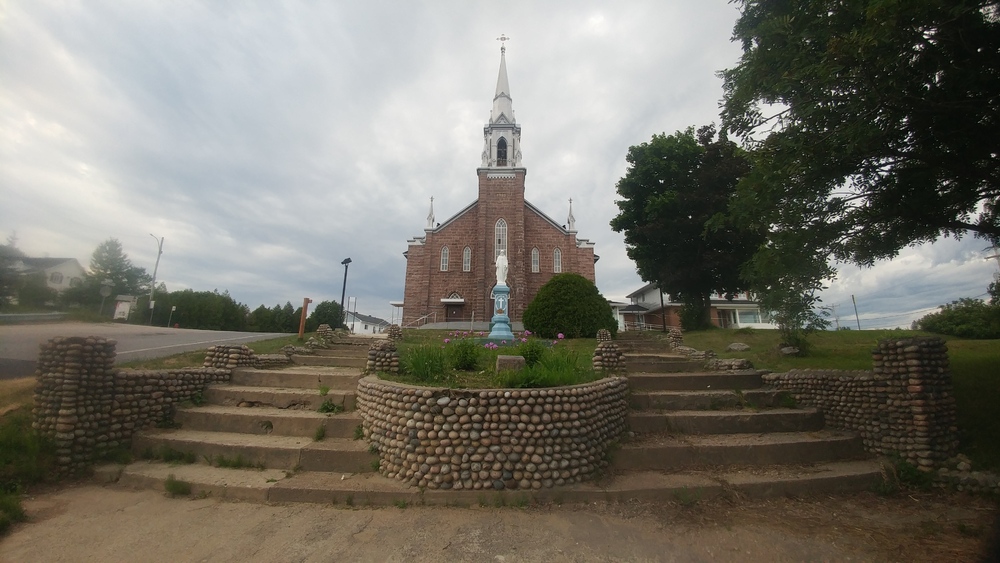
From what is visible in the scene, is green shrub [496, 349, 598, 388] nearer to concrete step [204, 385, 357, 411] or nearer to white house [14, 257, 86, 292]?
concrete step [204, 385, 357, 411]

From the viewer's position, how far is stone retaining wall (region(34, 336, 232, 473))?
4.98 m

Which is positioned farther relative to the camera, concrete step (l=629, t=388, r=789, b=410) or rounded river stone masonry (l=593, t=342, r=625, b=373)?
rounded river stone masonry (l=593, t=342, r=625, b=373)

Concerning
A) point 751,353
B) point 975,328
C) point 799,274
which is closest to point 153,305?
point 799,274

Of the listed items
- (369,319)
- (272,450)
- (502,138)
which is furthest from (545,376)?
(369,319)

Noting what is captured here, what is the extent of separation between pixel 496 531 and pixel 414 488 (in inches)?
47.3

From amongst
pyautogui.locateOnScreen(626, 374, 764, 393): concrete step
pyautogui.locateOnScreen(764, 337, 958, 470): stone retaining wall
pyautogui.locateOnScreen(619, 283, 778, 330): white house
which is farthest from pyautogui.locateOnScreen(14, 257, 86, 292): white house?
pyautogui.locateOnScreen(619, 283, 778, 330): white house

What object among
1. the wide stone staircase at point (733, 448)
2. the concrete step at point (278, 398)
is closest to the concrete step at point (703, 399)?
the wide stone staircase at point (733, 448)

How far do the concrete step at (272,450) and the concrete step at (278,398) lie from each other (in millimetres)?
869

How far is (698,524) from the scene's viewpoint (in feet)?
13.9

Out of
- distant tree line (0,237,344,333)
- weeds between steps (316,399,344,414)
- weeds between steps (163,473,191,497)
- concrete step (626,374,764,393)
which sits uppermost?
distant tree line (0,237,344,333)

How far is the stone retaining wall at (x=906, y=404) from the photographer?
5281mm

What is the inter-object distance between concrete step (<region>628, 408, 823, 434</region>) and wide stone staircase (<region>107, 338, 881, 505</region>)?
0.05ft

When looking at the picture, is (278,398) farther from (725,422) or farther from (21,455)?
(725,422)

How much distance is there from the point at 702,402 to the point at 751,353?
19.4ft
